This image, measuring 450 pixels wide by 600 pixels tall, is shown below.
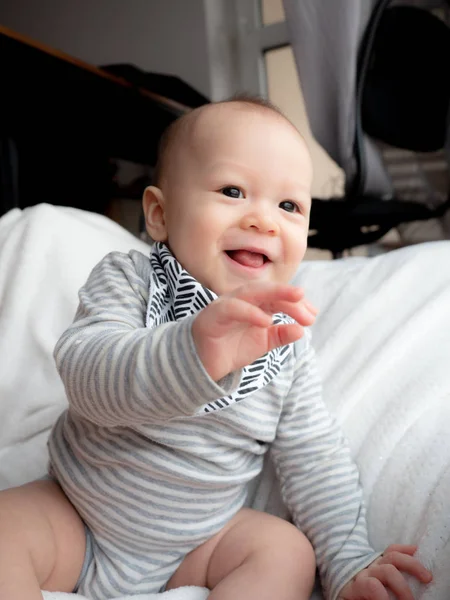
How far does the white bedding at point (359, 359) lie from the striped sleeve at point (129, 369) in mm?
203

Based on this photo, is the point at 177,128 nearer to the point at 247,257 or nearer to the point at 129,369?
the point at 247,257

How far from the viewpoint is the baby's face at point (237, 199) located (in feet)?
1.94

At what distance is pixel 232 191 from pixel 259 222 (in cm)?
5

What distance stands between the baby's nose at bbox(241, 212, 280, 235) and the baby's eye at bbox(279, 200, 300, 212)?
1.9 inches

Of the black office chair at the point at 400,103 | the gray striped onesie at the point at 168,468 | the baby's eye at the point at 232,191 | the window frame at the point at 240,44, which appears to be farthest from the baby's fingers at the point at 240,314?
the window frame at the point at 240,44

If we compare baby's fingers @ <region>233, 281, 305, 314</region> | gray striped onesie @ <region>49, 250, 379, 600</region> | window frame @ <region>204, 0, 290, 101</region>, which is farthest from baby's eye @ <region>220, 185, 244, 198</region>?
window frame @ <region>204, 0, 290, 101</region>

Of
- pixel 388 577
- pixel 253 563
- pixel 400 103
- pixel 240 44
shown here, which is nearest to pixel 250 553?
pixel 253 563

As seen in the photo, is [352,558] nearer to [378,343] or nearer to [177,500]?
[177,500]

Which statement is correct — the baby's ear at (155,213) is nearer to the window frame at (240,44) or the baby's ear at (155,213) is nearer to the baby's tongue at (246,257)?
the baby's tongue at (246,257)

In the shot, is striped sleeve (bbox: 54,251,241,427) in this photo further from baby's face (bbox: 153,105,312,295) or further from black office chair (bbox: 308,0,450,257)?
black office chair (bbox: 308,0,450,257)

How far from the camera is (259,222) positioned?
587mm

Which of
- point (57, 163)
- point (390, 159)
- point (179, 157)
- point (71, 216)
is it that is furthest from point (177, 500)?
point (57, 163)

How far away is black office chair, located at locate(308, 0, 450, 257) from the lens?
74.6 inches

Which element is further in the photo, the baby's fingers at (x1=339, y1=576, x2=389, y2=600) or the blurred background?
the blurred background
